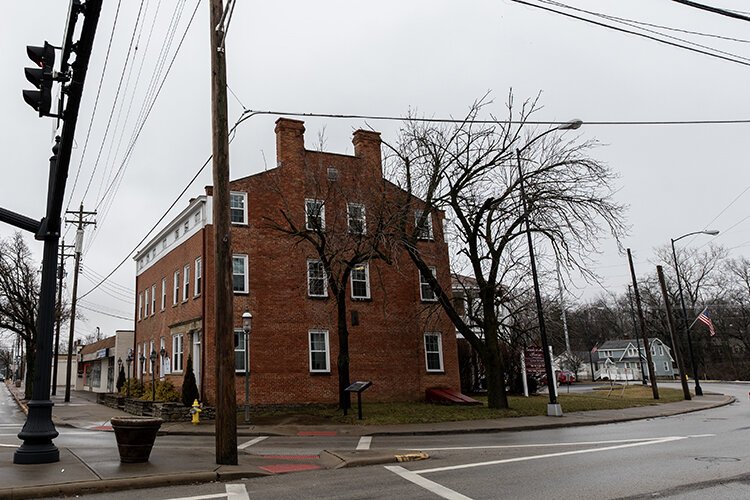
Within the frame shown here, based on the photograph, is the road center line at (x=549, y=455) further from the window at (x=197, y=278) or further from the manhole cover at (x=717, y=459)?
the window at (x=197, y=278)

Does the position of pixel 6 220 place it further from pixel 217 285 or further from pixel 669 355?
pixel 669 355

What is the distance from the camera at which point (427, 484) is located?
8.88 metres

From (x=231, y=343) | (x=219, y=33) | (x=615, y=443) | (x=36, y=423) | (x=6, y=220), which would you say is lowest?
(x=615, y=443)

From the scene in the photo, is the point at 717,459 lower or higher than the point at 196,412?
lower

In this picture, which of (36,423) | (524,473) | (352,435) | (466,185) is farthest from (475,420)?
(36,423)

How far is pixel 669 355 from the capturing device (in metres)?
80.6

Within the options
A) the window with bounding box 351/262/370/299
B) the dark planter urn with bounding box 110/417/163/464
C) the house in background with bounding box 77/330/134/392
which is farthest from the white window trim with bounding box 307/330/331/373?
the house in background with bounding box 77/330/134/392

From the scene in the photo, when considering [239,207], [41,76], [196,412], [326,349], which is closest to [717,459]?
[41,76]

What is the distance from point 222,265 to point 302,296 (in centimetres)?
1573

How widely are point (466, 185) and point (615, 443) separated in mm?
11761

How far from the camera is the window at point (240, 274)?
25500 mm

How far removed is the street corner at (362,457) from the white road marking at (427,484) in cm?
50

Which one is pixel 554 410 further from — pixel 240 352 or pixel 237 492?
pixel 237 492

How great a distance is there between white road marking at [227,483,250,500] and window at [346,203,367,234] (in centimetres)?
1307
